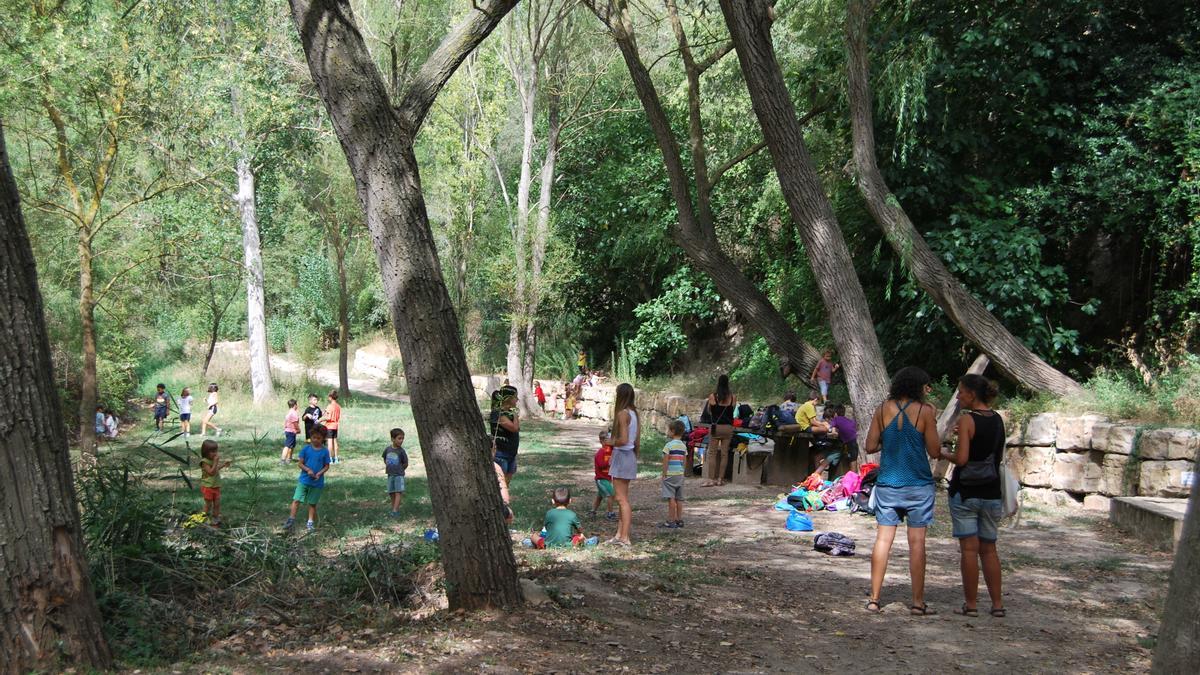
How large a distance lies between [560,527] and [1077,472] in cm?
668

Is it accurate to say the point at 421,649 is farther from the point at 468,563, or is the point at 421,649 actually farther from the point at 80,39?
the point at 80,39

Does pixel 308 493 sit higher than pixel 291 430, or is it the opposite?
pixel 291 430

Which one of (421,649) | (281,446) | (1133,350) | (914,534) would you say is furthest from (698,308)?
(421,649)

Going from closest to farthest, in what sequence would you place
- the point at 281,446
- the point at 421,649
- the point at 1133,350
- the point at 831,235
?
the point at 421,649, the point at 831,235, the point at 1133,350, the point at 281,446

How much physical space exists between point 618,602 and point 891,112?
37.1ft

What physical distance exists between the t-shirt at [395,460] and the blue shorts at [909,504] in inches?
256

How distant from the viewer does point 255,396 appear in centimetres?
3117

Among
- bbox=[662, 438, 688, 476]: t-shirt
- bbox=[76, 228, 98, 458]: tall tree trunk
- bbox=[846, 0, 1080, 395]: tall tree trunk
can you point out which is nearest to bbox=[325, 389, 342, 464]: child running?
bbox=[76, 228, 98, 458]: tall tree trunk

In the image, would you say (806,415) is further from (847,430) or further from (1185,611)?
(1185,611)

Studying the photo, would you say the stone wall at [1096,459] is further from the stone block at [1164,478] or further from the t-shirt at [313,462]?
the t-shirt at [313,462]

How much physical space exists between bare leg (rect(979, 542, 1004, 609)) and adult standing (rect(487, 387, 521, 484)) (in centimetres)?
604

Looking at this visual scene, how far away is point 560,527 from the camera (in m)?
9.70

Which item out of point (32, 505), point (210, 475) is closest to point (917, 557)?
point (32, 505)

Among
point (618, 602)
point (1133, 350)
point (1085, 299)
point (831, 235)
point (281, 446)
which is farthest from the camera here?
point (281, 446)
